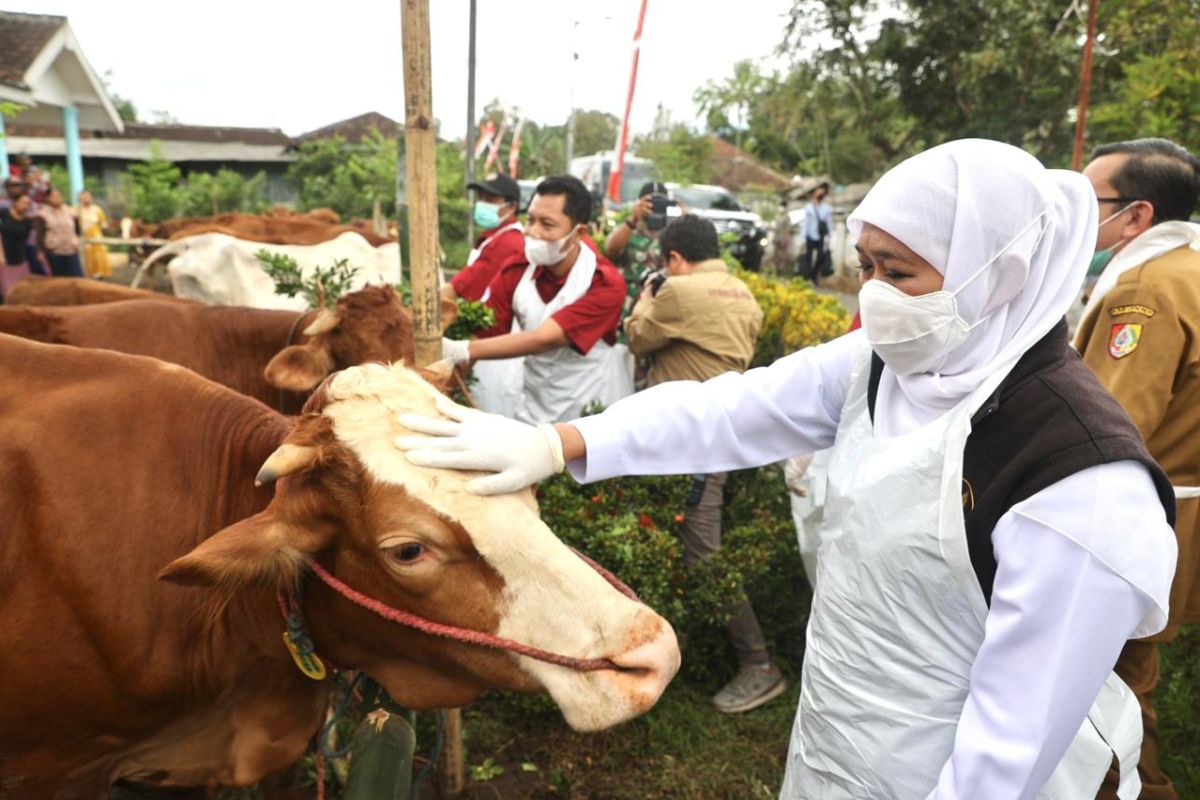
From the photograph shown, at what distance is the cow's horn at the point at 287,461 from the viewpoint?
5.94 feet

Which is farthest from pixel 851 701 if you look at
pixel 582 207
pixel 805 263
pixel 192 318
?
pixel 805 263

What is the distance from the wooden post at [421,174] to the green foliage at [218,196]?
24.0 metres

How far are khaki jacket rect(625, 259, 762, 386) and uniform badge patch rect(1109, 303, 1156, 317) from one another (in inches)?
70.9

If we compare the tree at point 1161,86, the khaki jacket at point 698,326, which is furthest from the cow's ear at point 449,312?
the tree at point 1161,86

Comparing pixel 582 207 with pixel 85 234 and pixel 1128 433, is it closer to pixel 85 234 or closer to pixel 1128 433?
pixel 1128 433

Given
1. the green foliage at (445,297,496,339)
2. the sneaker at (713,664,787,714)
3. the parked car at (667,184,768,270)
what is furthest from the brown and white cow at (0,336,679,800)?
the parked car at (667,184,768,270)

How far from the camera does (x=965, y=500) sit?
4.96 feet

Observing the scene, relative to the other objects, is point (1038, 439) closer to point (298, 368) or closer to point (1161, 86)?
point (298, 368)

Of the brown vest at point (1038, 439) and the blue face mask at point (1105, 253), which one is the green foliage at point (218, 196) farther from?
the brown vest at point (1038, 439)

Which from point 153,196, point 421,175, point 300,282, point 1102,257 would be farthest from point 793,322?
point 153,196

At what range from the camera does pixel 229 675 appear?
7.62 feet

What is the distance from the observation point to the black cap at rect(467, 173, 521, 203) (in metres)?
6.70

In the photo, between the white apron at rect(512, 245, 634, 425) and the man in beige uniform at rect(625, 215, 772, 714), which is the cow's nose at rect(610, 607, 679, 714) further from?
the white apron at rect(512, 245, 634, 425)

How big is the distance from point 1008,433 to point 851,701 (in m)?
0.67
